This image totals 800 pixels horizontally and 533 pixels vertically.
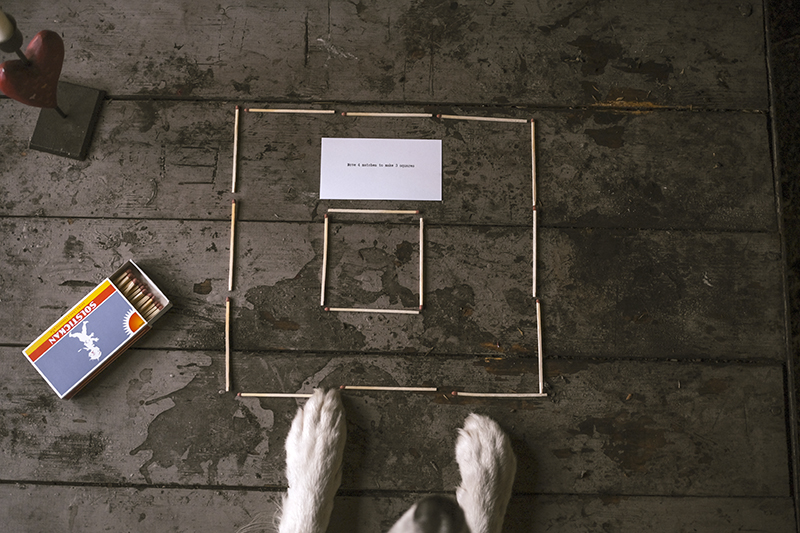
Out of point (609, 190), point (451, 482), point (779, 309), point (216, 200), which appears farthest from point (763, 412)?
point (216, 200)

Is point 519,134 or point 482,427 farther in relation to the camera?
point 519,134

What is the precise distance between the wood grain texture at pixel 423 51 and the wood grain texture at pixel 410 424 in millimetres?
723

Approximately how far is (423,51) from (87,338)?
1.15 m

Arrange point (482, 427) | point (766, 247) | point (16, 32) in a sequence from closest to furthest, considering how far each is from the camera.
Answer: point (16, 32) → point (482, 427) → point (766, 247)

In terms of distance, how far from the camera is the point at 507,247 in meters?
1.28

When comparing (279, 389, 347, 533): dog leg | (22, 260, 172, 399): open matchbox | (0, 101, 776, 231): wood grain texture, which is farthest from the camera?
(0, 101, 776, 231): wood grain texture

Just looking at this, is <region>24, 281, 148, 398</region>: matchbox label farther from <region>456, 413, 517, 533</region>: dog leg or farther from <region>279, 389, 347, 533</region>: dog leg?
<region>456, 413, 517, 533</region>: dog leg

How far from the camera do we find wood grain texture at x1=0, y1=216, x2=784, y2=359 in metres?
1.26

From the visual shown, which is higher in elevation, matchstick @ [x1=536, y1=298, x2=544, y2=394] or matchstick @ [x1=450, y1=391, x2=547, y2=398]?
matchstick @ [x1=536, y1=298, x2=544, y2=394]

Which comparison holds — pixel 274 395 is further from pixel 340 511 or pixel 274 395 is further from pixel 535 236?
pixel 535 236

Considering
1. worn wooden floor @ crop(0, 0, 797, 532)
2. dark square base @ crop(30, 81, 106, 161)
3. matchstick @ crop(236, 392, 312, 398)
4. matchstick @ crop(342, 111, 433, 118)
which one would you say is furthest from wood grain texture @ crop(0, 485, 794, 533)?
matchstick @ crop(342, 111, 433, 118)

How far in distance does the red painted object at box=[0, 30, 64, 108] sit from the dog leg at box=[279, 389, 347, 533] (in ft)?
3.19

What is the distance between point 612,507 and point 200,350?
1120 millimetres

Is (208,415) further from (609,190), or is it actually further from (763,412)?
(763,412)
